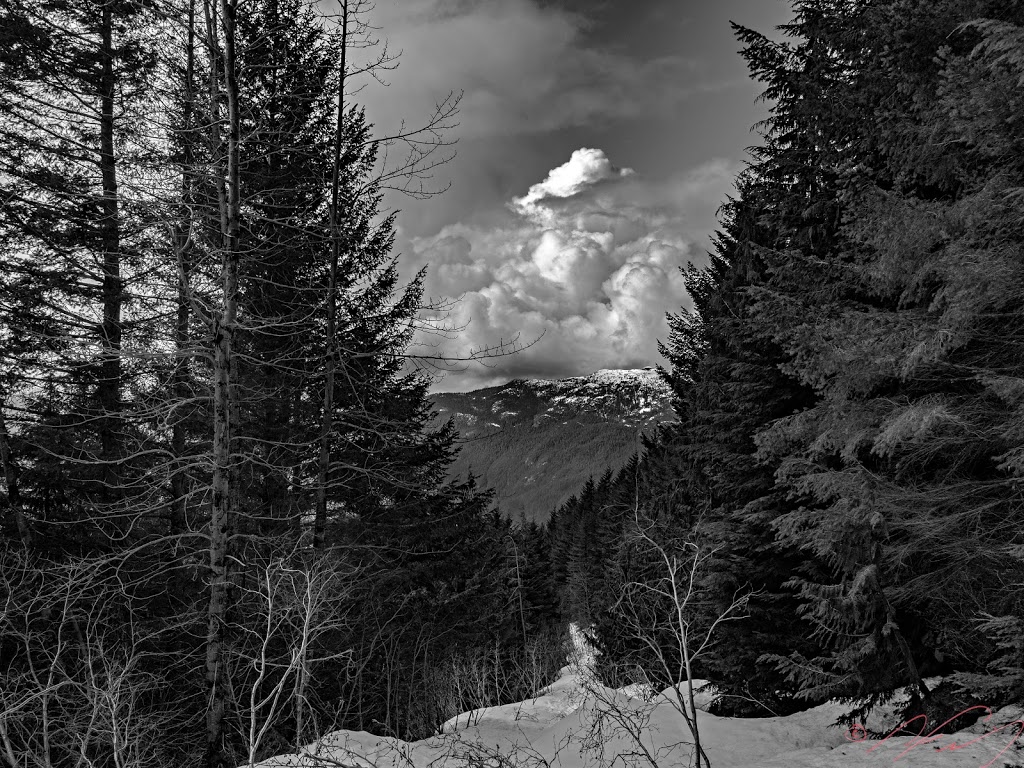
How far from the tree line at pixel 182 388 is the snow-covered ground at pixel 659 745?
124cm

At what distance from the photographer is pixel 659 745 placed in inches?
344

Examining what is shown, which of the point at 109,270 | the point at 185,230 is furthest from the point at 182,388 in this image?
the point at 185,230

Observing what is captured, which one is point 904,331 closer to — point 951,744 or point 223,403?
point 951,744

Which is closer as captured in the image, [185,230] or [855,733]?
[185,230]

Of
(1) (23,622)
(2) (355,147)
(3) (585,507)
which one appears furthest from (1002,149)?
(3) (585,507)

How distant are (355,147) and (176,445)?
6105mm

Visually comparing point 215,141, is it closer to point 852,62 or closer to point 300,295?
point 300,295

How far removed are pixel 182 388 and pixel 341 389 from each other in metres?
2.90

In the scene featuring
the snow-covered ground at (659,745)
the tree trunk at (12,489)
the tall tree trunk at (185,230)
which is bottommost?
the snow-covered ground at (659,745)

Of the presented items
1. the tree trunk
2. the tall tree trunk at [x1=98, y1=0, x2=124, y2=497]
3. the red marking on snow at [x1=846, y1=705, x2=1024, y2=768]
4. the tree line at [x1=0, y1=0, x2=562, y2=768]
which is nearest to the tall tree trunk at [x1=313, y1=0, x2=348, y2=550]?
the tree line at [x1=0, y1=0, x2=562, y2=768]

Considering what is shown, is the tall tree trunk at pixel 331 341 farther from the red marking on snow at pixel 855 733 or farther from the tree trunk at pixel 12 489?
the red marking on snow at pixel 855 733

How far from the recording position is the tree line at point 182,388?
577 cm

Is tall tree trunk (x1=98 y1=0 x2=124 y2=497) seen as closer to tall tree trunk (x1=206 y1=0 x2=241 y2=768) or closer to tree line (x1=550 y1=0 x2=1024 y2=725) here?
tall tree trunk (x1=206 y1=0 x2=241 y2=768)

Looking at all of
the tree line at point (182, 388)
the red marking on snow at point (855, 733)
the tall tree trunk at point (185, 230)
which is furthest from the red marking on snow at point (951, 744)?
the tall tree trunk at point (185, 230)
